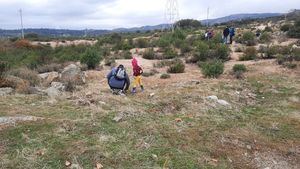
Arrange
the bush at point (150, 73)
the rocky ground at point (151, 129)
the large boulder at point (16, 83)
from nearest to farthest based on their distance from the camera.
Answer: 1. the rocky ground at point (151, 129)
2. the large boulder at point (16, 83)
3. the bush at point (150, 73)

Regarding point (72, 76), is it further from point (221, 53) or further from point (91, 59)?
point (221, 53)

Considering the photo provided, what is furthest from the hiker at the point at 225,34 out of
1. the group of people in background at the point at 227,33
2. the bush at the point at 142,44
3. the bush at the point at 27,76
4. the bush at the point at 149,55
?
the bush at the point at 27,76

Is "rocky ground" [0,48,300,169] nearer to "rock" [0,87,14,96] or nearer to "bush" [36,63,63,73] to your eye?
"rock" [0,87,14,96]

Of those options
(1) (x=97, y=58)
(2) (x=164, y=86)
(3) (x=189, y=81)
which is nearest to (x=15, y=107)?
(2) (x=164, y=86)

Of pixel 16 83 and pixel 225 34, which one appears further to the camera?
pixel 225 34

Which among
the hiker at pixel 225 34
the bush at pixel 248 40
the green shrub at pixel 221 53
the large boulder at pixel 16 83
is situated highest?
the hiker at pixel 225 34

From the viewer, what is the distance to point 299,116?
11758 millimetres

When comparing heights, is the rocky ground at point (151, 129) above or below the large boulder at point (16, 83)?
below

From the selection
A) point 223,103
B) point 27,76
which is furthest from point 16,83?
point 223,103

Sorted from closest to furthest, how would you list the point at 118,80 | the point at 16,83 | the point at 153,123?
the point at 153,123 < the point at 118,80 < the point at 16,83

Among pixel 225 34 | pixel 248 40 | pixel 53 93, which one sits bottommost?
pixel 53 93

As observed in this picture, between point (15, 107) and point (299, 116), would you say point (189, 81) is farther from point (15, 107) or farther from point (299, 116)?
point (15, 107)

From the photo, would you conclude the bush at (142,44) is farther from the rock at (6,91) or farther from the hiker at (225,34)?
the rock at (6,91)

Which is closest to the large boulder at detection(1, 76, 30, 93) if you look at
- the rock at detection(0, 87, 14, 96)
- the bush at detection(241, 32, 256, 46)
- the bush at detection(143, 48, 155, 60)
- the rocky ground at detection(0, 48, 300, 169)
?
the rock at detection(0, 87, 14, 96)
